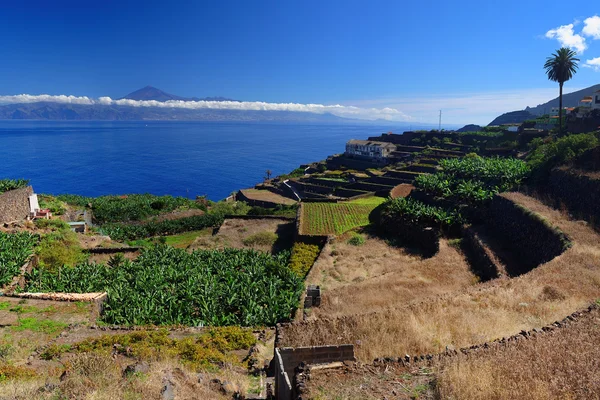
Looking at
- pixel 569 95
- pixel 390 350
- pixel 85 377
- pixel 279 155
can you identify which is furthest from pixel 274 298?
pixel 569 95

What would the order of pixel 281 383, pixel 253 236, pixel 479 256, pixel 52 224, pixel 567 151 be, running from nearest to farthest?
pixel 281 383 → pixel 479 256 → pixel 567 151 → pixel 52 224 → pixel 253 236

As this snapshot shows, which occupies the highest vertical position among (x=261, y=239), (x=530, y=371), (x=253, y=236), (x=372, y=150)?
(x=372, y=150)

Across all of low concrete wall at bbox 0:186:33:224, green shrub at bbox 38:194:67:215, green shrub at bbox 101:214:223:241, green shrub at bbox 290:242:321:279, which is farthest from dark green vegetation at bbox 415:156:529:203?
green shrub at bbox 38:194:67:215

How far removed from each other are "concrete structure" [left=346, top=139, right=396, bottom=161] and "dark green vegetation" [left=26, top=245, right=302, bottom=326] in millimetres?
59480

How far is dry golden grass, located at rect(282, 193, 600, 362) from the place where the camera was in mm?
10945

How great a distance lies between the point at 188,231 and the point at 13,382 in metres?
34.5

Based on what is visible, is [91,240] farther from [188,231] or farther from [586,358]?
[586,358]

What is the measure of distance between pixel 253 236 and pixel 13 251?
55.5 ft

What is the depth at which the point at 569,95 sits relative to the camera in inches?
6590

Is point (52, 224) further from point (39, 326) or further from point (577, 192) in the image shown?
point (577, 192)

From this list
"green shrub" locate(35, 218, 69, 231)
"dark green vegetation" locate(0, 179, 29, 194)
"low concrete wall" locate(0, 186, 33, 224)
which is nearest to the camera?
"green shrub" locate(35, 218, 69, 231)

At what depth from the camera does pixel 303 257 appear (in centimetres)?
2653

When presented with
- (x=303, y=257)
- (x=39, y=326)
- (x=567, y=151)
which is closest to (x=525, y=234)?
(x=567, y=151)

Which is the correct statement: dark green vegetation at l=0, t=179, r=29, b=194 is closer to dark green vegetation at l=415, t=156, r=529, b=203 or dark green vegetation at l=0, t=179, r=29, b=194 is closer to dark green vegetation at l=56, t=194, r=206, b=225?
dark green vegetation at l=56, t=194, r=206, b=225
